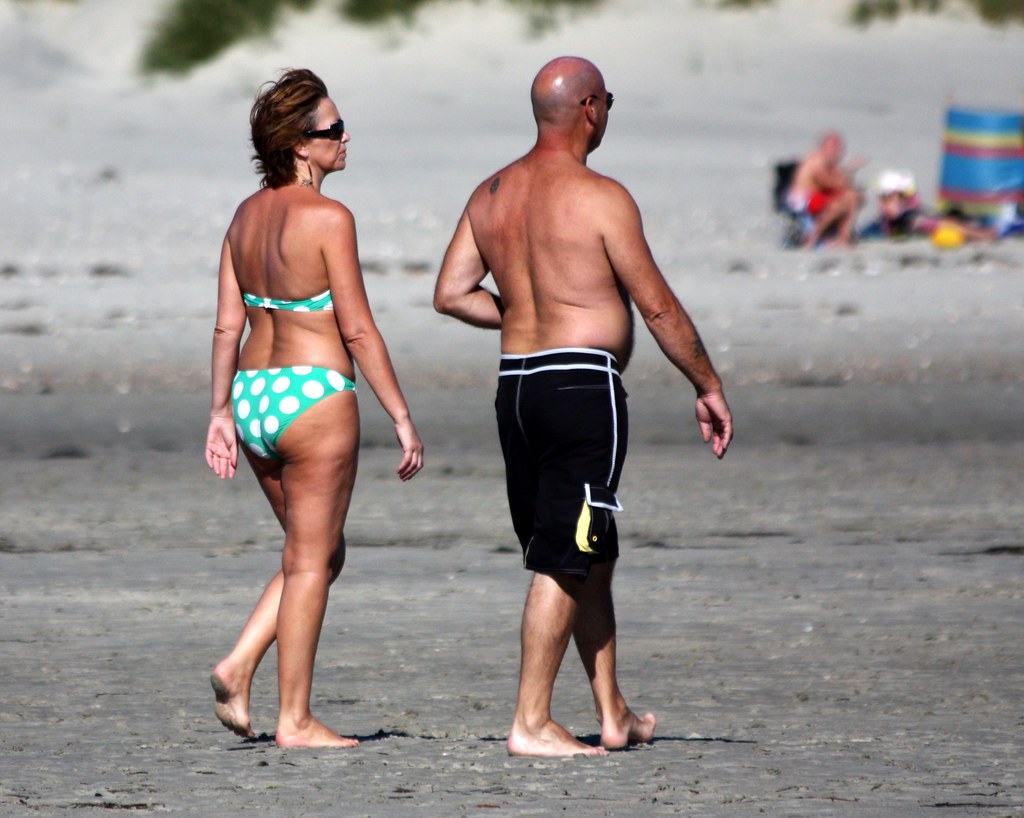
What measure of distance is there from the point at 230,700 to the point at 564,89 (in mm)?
1835

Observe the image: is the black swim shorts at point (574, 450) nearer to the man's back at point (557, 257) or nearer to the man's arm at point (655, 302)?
the man's back at point (557, 257)

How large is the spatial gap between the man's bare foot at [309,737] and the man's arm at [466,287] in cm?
117

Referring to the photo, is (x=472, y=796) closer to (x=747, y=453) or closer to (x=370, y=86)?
(x=747, y=453)

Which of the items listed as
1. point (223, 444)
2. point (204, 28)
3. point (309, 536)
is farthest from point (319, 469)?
point (204, 28)

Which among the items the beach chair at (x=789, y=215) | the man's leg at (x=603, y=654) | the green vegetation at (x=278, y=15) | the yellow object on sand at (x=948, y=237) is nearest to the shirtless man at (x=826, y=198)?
the beach chair at (x=789, y=215)

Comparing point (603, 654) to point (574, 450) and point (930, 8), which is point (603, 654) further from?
point (930, 8)

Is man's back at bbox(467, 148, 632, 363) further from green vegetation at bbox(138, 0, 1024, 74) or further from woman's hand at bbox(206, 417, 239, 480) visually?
green vegetation at bbox(138, 0, 1024, 74)

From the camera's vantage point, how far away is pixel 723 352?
49.9 feet

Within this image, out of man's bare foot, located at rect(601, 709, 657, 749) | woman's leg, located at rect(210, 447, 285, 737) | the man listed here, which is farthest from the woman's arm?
man's bare foot, located at rect(601, 709, 657, 749)

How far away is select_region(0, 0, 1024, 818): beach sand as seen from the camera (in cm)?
479

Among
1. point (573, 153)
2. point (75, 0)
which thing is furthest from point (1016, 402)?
point (75, 0)

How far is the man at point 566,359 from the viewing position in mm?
4934

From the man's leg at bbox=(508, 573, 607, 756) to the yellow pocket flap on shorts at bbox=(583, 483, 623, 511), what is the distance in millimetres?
216

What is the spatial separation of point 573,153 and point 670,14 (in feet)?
123
